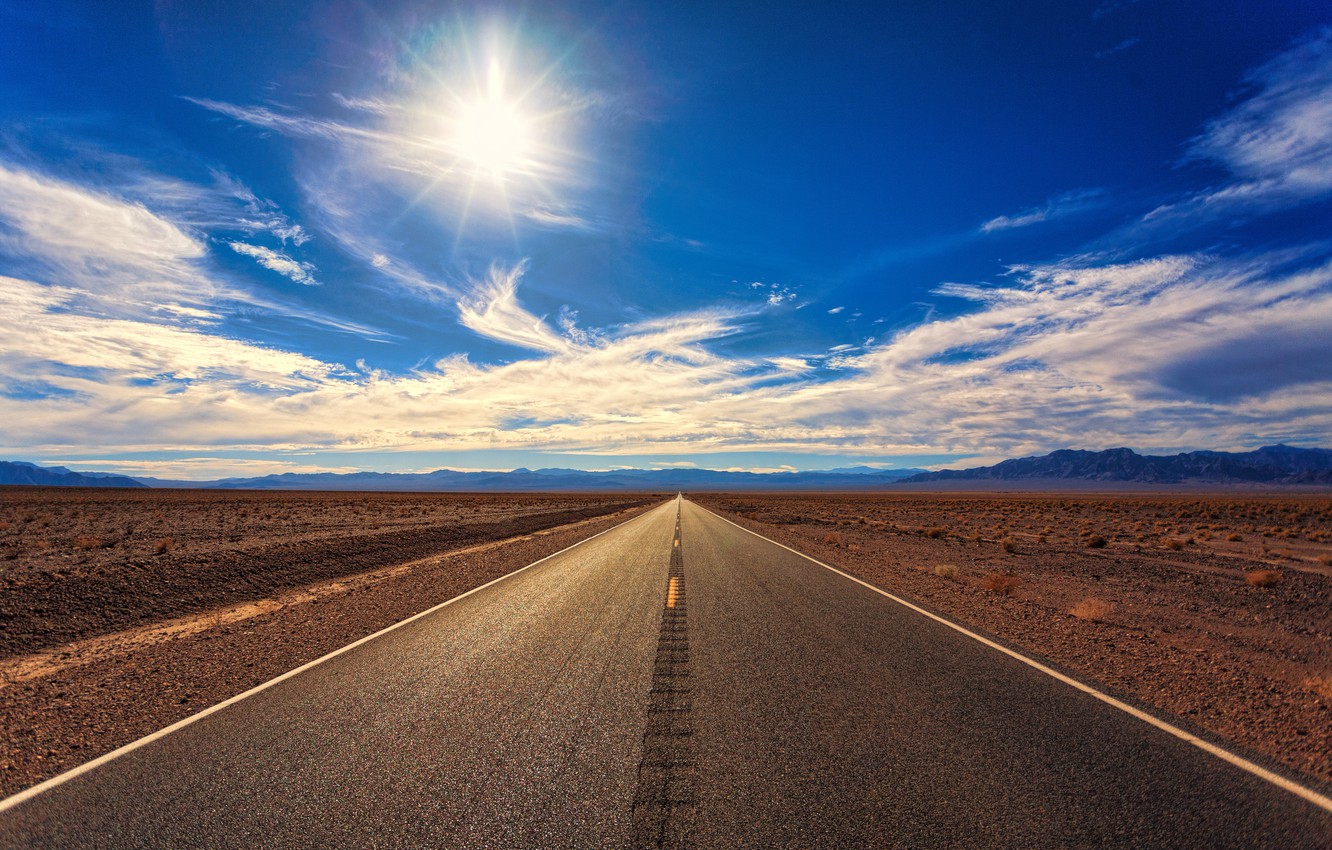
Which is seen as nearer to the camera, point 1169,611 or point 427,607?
point 427,607

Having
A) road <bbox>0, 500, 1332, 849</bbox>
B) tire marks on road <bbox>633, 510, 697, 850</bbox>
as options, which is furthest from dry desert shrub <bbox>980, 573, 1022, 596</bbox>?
tire marks on road <bbox>633, 510, 697, 850</bbox>

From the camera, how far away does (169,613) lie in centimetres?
1117

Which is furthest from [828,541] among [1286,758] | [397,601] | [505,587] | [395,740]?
[395,740]

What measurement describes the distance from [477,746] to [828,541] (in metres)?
22.0

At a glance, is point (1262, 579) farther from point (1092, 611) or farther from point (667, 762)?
point (667, 762)

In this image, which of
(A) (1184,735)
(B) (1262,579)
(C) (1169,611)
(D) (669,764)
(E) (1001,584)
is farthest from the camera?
(B) (1262,579)

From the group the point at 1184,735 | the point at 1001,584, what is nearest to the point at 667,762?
the point at 1184,735

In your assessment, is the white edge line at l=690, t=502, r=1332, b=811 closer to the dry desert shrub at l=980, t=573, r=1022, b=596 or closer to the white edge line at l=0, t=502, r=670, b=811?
the dry desert shrub at l=980, t=573, r=1022, b=596

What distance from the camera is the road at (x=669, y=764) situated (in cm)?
324

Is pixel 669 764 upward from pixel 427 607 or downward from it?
upward

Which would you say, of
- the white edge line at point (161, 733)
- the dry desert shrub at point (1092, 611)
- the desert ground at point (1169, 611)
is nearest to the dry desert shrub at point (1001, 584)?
the desert ground at point (1169, 611)

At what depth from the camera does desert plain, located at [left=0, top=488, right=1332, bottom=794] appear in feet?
17.7

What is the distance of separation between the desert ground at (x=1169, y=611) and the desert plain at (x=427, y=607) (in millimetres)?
47

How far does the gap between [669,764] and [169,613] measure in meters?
11.9
